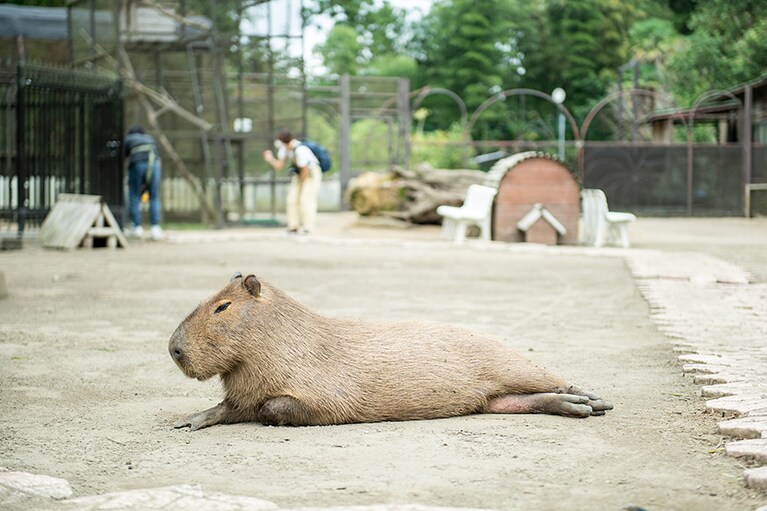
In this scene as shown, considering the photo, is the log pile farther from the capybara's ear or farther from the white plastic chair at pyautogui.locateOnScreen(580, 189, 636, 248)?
the capybara's ear

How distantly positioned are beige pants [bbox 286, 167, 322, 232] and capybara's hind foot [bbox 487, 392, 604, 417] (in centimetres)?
1404

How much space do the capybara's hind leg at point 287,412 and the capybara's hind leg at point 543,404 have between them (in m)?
0.89

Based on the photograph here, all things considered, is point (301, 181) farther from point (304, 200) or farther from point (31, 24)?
point (31, 24)

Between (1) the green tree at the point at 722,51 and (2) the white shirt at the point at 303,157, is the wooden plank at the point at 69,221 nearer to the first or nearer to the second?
(2) the white shirt at the point at 303,157

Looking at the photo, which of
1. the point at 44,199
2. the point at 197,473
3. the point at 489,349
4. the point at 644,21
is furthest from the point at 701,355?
the point at 644,21

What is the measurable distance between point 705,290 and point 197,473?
739 cm

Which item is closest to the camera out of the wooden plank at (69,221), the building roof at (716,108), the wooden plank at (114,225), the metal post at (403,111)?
the wooden plank at (69,221)

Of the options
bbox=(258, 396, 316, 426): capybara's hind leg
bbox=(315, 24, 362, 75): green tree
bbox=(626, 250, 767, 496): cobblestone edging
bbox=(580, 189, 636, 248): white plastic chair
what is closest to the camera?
bbox=(626, 250, 767, 496): cobblestone edging

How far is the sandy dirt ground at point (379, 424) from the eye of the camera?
12.3ft

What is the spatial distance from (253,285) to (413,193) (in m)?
15.9

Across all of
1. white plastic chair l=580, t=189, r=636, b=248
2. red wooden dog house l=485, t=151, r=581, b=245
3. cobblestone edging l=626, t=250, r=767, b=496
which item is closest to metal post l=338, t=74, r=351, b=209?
white plastic chair l=580, t=189, r=636, b=248

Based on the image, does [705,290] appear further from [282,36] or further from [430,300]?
[282,36]

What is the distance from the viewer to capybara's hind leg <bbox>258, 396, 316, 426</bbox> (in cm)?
475

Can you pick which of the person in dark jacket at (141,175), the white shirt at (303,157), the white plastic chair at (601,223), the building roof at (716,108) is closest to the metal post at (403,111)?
the building roof at (716,108)
